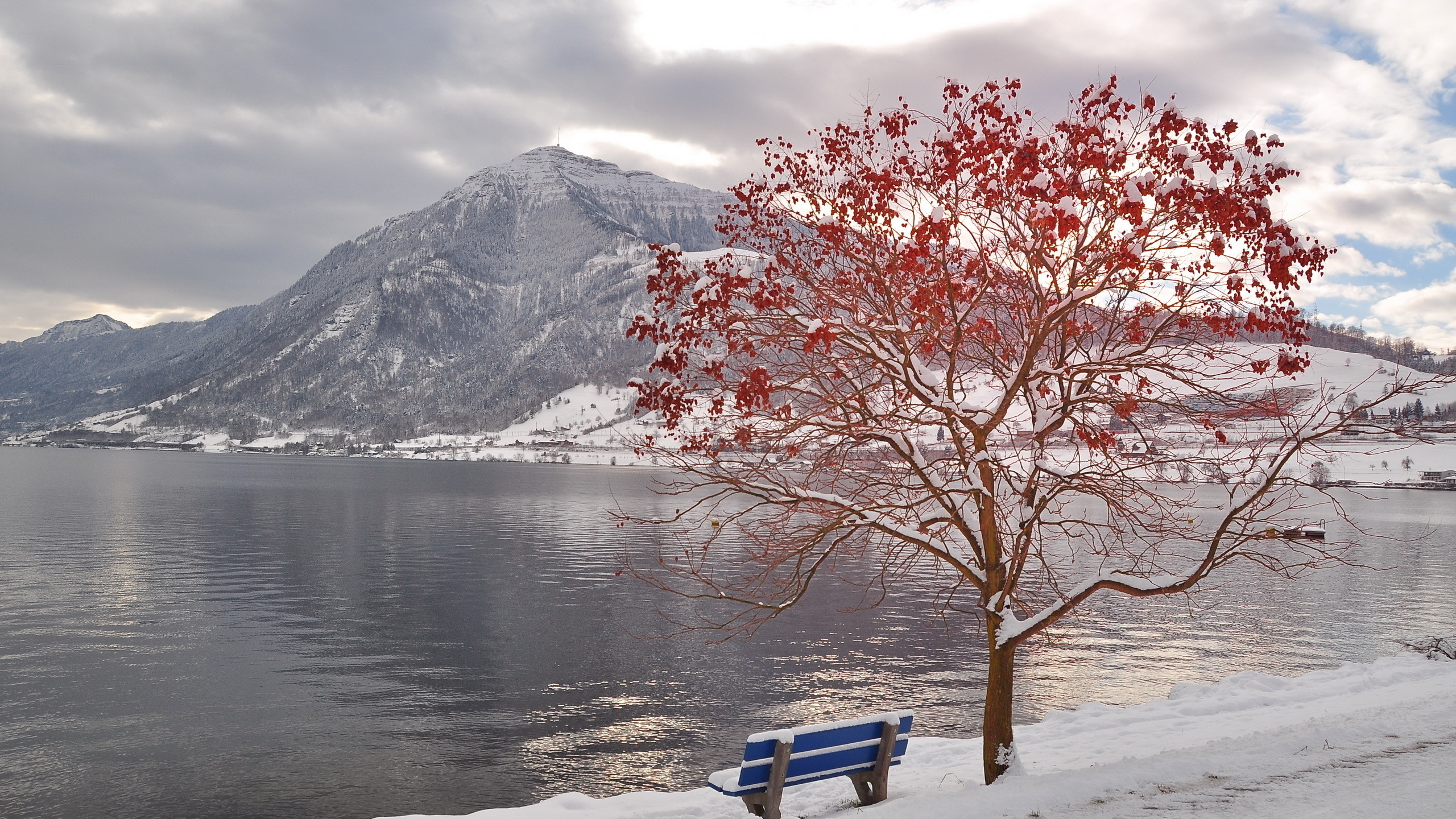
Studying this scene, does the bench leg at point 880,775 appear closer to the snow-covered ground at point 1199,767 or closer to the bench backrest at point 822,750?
the bench backrest at point 822,750

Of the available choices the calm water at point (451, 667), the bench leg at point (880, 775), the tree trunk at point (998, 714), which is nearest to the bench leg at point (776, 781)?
the bench leg at point (880, 775)

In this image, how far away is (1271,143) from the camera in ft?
31.3

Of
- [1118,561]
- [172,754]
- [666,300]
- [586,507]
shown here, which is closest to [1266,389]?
[666,300]

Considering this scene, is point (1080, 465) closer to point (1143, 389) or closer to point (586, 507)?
point (1143, 389)

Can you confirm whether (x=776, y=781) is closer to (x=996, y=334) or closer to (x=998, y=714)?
(x=998, y=714)

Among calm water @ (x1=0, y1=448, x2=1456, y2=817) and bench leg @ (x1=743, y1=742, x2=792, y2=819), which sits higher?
bench leg @ (x1=743, y1=742, x2=792, y2=819)

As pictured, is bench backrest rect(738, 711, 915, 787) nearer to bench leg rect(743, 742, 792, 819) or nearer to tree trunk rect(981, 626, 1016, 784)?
bench leg rect(743, 742, 792, 819)

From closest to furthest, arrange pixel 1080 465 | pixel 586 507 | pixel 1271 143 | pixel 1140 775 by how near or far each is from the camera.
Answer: pixel 1271 143, pixel 1140 775, pixel 1080 465, pixel 586 507

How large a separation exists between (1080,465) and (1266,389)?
245cm

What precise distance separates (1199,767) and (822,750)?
4.67 metres

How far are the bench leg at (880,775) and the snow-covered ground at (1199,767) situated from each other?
501 mm

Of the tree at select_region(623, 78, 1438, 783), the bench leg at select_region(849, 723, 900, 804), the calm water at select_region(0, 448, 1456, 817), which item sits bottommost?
the calm water at select_region(0, 448, 1456, 817)

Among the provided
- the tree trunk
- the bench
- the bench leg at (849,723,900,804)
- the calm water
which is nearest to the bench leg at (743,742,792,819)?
the bench

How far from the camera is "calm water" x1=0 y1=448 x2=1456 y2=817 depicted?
18969 millimetres
